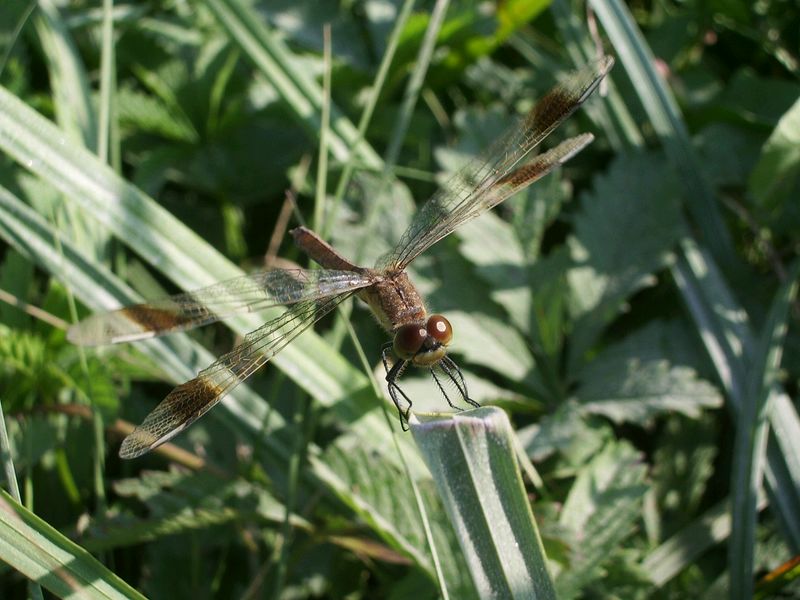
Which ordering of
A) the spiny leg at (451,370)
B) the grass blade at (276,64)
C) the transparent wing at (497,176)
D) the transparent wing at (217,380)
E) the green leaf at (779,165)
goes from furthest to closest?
the grass blade at (276,64) < the green leaf at (779,165) < the transparent wing at (497,176) < the spiny leg at (451,370) < the transparent wing at (217,380)

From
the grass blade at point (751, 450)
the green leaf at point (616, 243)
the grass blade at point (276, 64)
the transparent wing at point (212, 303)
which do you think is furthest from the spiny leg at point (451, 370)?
the grass blade at point (276, 64)

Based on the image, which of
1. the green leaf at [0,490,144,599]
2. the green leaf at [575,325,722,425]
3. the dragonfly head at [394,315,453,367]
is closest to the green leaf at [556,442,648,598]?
the green leaf at [575,325,722,425]

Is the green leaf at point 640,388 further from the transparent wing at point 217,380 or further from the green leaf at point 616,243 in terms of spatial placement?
the transparent wing at point 217,380

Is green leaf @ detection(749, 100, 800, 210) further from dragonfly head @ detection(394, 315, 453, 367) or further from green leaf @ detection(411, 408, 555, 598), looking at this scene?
green leaf @ detection(411, 408, 555, 598)

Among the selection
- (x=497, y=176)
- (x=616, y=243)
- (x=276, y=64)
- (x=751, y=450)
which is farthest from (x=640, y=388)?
(x=276, y=64)

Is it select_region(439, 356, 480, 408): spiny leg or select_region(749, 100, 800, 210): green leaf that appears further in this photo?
select_region(749, 100, 800, 210): green leaf

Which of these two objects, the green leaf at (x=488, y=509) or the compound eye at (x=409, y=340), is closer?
the green leaf at (x=488, y=509)

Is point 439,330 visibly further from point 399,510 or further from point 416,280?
point 416,280
